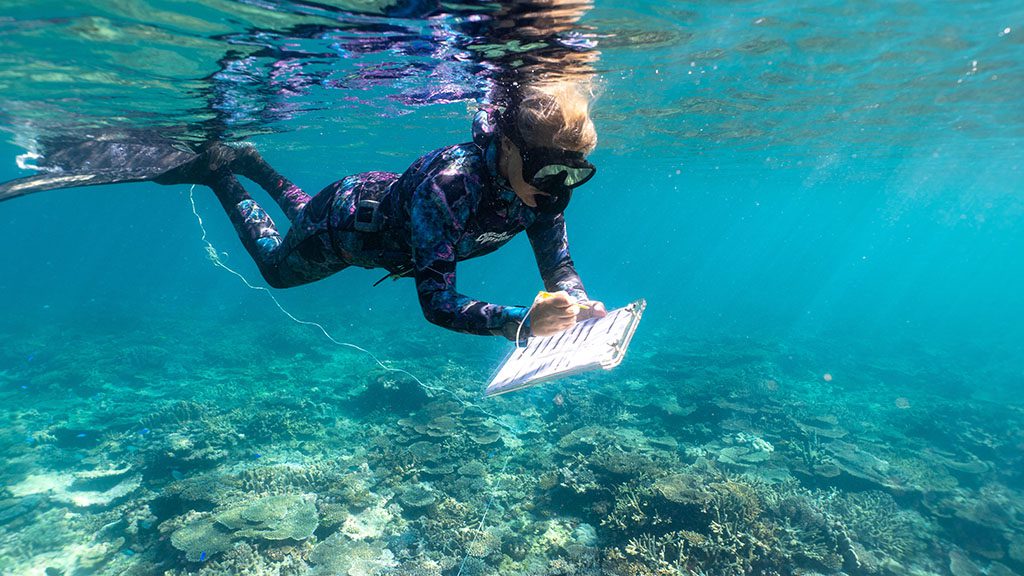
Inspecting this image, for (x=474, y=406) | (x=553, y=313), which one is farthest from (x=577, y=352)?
(x=474, y=406)

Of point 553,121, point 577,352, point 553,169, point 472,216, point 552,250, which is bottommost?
point 577,352

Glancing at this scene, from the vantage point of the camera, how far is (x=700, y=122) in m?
18.6

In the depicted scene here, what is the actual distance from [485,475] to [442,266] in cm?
807

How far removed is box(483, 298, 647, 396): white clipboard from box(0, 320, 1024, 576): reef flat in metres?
4.84

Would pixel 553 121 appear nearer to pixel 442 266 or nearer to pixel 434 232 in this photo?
pixel 434 232

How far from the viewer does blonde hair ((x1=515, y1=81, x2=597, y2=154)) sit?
107 inches

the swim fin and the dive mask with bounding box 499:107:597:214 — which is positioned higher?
the dive mask with bounding box 499:107:597:214

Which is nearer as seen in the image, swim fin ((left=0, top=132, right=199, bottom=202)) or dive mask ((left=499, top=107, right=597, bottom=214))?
dive mask ((left=499, top=107, right=597, bottom=214))

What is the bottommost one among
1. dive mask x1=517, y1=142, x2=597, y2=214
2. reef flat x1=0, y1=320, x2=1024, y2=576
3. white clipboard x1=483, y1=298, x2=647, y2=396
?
reef flat x1=0, y1=320, x2=1024, y2=576

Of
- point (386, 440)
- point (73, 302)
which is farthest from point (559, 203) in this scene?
point (73, 302)

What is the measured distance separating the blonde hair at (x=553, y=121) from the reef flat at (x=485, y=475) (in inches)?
240

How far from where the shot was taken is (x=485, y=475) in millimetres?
9727

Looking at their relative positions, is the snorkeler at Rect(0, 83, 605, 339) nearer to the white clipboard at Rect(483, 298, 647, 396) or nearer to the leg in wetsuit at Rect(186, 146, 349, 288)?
the leg in wetsuit at Rect(186, 146, 349, 288)

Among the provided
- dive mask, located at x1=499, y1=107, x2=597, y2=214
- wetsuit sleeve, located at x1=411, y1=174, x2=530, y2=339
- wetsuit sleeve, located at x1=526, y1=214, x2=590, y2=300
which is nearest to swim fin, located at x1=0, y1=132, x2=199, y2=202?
wetsuit sleeve, located at x1=526, y1=214, x2=590, y2=300
